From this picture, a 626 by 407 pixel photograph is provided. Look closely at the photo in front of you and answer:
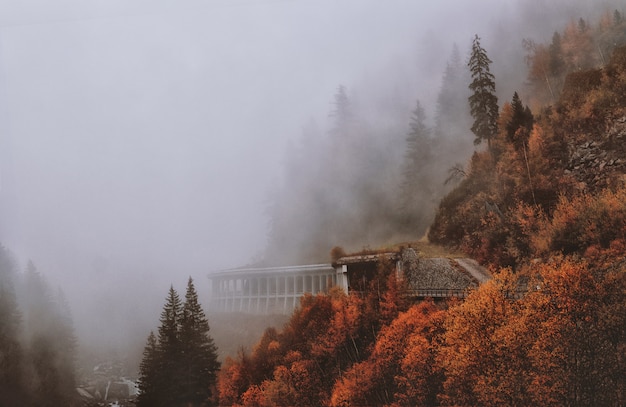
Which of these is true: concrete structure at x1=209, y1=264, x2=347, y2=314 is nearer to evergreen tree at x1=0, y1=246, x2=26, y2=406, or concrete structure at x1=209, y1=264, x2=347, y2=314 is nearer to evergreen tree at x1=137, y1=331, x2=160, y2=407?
evergreen tree at x1=137, y1=331, x2=160, y2=407

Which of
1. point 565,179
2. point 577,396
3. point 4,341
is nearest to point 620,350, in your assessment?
point 577,396

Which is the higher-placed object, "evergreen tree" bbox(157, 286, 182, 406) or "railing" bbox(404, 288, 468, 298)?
"railing" bbox(404, 288, 468, 298)

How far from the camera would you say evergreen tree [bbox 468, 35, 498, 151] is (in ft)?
30.4

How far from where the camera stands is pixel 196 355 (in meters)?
10.0

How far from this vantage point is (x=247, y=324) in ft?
32.0

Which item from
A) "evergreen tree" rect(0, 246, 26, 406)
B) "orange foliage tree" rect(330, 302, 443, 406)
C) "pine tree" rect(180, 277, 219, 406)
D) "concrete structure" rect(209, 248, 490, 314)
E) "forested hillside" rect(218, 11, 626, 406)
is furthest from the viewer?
"evergreen tree" rect(0, 246, 26, 406)

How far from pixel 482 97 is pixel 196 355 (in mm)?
7499

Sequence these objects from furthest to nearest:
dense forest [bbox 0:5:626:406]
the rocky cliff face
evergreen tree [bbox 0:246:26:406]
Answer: evergreen tree [bbox 0:246:26:406], the rocky cliff face, dense forest [bbox 0:5:626:406]

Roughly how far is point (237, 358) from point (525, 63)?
7.79m

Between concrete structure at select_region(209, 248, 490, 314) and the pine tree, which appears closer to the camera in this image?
concrete structure at select_region(209, 248, 490, 314)

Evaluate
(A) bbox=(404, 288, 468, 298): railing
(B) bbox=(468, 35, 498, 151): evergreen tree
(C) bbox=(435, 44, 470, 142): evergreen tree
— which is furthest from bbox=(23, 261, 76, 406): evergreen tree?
(B) bbox=(468, 35, 498, 151): evergreen tree

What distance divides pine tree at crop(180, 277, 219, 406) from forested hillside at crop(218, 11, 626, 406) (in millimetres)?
397

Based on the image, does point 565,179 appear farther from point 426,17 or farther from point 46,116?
point 46,116

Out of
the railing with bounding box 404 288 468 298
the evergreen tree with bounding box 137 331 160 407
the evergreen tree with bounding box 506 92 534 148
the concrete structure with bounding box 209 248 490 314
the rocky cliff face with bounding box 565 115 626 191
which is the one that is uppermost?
the evergreen tree with bounding box 506 92 534 148
